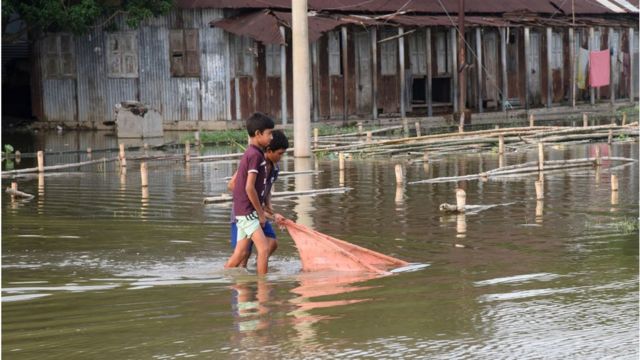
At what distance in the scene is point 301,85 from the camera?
2498 centimetres

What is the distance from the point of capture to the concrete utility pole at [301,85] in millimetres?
24156

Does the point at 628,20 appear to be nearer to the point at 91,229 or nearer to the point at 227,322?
the point at 91,229

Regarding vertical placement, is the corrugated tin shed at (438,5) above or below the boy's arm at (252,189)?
above

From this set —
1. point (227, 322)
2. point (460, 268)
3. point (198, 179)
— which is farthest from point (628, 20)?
point (227, 322)

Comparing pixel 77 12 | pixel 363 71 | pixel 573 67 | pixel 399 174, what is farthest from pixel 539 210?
pixel 573 67

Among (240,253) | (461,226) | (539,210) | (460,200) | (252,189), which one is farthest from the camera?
(539,210)

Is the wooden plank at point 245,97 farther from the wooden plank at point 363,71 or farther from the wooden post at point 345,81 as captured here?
the wooden plank at point 363,71

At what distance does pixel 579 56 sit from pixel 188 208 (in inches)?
1055

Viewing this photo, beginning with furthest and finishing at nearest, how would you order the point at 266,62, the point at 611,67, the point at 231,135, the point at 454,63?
the point at 611,67, the point at 454,63, the point at 266,62, the point at 231,135

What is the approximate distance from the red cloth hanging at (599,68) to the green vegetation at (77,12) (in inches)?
616

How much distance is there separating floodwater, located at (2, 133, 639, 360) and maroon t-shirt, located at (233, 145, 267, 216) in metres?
0.62

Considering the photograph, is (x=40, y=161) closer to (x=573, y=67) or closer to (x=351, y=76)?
(x=351, y=76)

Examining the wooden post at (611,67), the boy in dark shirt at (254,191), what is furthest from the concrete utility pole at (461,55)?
the boy in dark shirt at (254,191)

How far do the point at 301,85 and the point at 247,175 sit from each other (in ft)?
47.0
